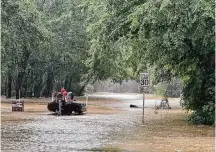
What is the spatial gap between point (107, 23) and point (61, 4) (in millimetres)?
32086

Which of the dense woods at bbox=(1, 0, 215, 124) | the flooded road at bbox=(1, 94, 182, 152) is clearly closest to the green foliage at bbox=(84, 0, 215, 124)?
the dense woods at bbox=(1, 0, 215, 124)

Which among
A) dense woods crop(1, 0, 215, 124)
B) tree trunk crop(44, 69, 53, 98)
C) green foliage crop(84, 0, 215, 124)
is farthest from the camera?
tree trunk crop(44, 69, 53, 98)

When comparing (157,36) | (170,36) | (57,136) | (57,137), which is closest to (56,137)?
(57,137)

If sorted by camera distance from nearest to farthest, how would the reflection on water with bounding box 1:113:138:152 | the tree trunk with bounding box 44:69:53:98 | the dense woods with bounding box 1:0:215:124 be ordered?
the reflection on water with bounding box 1:113:138:152 → the dense woods with bounding box 1:0:215:124 → the tree trunk with bounding box 44:69:53:98

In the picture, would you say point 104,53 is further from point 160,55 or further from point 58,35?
point 58,35

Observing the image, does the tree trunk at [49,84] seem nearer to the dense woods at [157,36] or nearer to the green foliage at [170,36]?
the dense woods at [157,36]

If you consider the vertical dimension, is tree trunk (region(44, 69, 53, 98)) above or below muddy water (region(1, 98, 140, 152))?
above

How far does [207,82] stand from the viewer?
2303cm

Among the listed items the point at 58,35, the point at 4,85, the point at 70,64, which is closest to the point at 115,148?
the point at 58,35

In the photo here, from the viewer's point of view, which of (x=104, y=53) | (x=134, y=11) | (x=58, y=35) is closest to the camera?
(x=134, y=11)

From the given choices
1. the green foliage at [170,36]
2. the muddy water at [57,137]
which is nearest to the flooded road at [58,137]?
the muddy water at [57,137]

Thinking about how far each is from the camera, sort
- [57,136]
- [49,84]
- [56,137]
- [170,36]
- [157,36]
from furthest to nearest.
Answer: [49,84] → [157,36] → [170,36] → [57,136] → [56,137]

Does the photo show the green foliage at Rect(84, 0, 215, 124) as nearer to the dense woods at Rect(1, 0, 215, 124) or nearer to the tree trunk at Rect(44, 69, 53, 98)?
the dense woods at Rect(1, 0, 215, 124)

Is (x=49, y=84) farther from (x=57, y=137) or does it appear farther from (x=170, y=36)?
(x=57, y=137)
